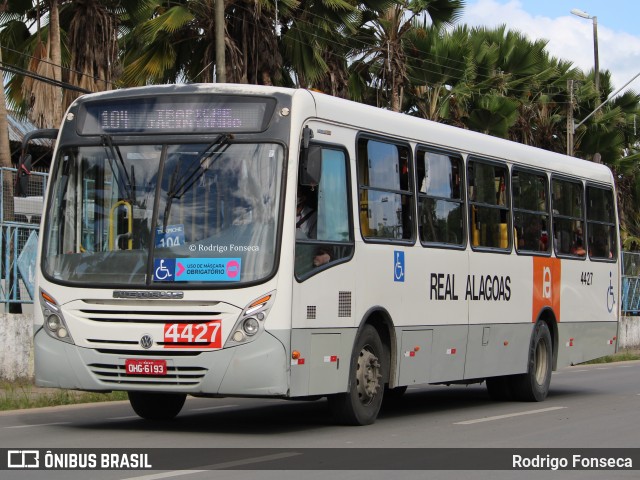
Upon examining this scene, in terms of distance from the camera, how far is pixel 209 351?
37.4 ft

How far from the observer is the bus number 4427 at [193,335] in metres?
11.4

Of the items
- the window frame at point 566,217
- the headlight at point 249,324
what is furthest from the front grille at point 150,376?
the window frame at point 566,217

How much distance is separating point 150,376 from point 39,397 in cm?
541

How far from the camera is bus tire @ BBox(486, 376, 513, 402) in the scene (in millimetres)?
17547

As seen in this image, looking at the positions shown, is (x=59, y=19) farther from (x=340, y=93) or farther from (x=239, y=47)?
(x=340, y=93)

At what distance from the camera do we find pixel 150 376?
11.5 metres

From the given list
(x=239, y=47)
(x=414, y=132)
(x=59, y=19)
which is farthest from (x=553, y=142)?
(x=414, y=132)

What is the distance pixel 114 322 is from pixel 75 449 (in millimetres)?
1433

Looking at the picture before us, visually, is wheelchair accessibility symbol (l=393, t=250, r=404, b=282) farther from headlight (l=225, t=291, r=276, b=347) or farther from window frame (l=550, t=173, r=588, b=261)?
window frame (l=550, t=173, r=588, b=261)

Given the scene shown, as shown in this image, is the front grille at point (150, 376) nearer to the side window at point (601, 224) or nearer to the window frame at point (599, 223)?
the window frame at point (599, 223)

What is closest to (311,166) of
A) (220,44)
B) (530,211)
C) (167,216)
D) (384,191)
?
(167,216)

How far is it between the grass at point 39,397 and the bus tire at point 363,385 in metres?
4.68

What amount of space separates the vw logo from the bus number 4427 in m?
0.14

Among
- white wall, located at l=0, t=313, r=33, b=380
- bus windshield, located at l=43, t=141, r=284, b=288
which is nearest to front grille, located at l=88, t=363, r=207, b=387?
bus windshield, located at l=43, t=141, r=284, b=288
